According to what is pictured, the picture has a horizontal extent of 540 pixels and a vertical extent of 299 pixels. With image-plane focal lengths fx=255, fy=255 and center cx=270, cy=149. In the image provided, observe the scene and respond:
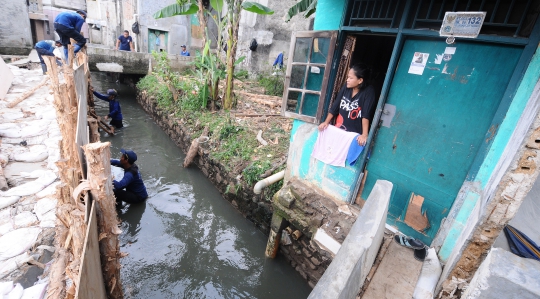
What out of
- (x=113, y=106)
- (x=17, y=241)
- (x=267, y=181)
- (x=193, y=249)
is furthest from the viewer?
(x=113, y=106)

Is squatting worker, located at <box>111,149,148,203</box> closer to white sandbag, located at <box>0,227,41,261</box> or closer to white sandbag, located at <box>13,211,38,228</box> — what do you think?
white sandbag, located at <box>13,211,38,228</box>

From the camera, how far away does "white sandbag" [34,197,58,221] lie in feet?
9.89

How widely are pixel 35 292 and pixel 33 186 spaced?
1979 mm

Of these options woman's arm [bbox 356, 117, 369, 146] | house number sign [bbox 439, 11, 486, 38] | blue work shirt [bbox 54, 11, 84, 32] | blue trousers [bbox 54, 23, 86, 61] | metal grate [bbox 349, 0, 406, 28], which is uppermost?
metal grate [bbox 349, 0, 406, 28]

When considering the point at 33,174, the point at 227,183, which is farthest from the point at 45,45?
the point at 227,183

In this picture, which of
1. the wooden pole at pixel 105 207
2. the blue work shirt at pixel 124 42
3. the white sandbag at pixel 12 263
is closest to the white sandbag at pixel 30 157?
the white sandbag at pixel 12 263

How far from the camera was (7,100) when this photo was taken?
647 centimetres

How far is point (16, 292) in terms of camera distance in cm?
206

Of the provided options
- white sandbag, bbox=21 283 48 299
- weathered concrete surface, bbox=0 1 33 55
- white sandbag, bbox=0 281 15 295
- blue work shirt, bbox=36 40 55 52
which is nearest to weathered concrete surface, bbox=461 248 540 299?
white sandbag, bbox=21 283 48 299

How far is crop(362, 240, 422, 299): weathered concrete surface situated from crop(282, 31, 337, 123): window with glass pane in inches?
87.4

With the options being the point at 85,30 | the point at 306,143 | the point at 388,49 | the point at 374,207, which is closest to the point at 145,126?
the point at 306,143

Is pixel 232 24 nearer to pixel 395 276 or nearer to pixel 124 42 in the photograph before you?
pixel 395 276

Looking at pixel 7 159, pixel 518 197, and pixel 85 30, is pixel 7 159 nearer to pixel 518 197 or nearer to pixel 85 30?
pixel 518 197

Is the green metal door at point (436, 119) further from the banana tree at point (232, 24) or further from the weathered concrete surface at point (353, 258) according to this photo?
the banana tree at point (232, 24)
